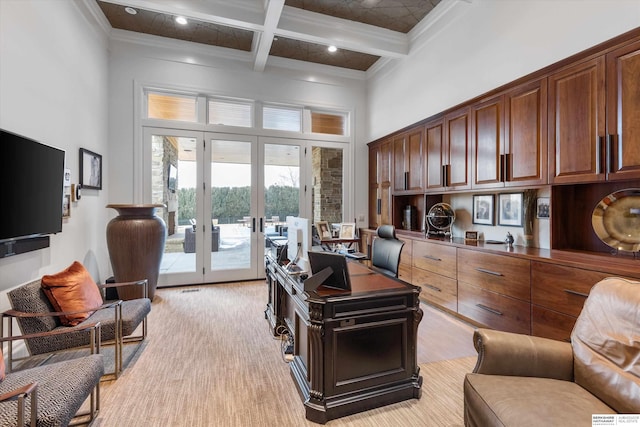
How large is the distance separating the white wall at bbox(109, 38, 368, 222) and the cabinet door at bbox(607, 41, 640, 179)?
410 cm

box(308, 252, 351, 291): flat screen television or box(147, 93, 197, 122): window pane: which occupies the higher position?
box(147, 93, 197, 122): window pane

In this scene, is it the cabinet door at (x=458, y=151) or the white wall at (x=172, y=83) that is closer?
the cabinet door at (x=458, y=151)

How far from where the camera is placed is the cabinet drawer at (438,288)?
3.39 metres

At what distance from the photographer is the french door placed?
4.72 meters

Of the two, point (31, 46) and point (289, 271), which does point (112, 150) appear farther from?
point (289, 271)

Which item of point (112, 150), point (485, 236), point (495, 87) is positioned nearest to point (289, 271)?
point (485, 236)

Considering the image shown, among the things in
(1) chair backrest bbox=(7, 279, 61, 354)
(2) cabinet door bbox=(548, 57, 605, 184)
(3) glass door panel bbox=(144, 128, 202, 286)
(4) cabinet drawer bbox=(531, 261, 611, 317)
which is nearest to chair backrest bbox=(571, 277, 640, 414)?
(4) cabinet drawer bbox=(531, 261, 611, 317)

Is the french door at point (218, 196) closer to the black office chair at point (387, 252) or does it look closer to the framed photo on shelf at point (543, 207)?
Answer: the black office chair at point (387, 252)

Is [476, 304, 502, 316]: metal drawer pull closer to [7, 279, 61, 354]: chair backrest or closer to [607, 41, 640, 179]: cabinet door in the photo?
[607, 41, 640, 179]: cabinet door

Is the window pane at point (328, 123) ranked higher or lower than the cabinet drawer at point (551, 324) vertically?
higher

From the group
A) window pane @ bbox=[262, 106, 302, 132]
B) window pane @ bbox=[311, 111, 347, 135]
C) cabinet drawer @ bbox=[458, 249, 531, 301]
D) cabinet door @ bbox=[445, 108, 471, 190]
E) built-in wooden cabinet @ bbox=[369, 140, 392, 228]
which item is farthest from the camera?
window pane @ bbox=[311, 111, 347, 135]

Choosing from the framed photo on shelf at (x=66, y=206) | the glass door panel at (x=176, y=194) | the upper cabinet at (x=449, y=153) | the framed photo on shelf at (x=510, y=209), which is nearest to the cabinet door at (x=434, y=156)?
the upper cabinet at (x=449, y=153)

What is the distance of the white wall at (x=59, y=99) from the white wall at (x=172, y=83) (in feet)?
0.60

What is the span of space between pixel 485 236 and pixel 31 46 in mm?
5028
